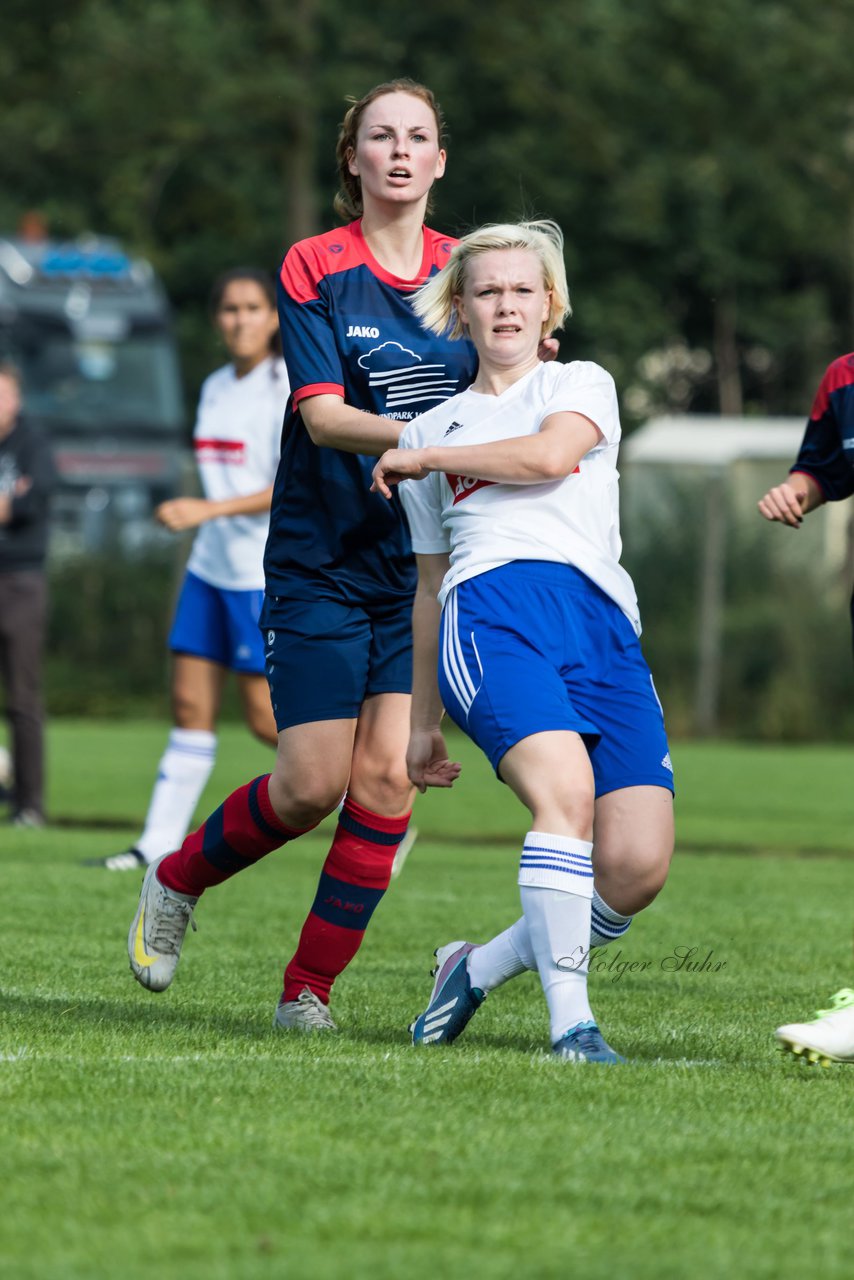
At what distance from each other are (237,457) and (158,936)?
3937mm

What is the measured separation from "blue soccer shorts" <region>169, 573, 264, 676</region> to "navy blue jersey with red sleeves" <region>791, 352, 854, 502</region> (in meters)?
3.50

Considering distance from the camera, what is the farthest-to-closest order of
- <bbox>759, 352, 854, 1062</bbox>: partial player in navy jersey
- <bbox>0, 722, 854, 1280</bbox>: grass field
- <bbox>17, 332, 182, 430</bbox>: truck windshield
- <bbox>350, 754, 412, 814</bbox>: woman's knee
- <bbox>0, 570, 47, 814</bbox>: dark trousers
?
1. <bbox>17, 332, 182, 430</bbox>: truck windshield
2. <bbox>0, 570, 47, 814</bbox>: dark trousers
3. <bbox>759, 352, 854, 1062</bbox>: partial player in navy jersey
4. <bbox>350, 754, 412, 814</bbox>: woman's knee
5. <bbox>0, 722, 854, 1280</bbox>: grass field

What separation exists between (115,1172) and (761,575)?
18.3 meters

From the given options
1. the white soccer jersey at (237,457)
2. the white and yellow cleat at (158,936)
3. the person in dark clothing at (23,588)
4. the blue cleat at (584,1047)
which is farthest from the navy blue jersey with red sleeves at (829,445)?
the person in dark clothing at (23,588)

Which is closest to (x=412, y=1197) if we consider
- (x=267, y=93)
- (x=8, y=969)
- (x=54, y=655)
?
(x=8, y=969)

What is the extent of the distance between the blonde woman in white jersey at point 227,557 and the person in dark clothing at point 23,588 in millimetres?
2375

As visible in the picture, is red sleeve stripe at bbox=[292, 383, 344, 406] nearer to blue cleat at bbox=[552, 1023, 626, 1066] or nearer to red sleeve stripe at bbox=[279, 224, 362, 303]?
red sleeve stripe at bbox=[279, 224, 362, 303]

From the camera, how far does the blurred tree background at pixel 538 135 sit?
2930 cm

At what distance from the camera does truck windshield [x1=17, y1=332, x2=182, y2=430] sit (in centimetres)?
2627

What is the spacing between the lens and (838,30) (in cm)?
2919

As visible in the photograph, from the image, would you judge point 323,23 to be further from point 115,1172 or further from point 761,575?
point 115,1172

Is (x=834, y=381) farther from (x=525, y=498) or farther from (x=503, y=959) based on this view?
(x=503, y=959)

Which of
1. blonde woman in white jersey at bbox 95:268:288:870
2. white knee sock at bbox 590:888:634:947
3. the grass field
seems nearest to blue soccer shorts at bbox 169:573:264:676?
blonde woman in white jersey at bbox 95:268:288:870

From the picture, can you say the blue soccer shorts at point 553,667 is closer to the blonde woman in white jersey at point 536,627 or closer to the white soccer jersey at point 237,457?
the blonde woman in white jersey at point 536,627
